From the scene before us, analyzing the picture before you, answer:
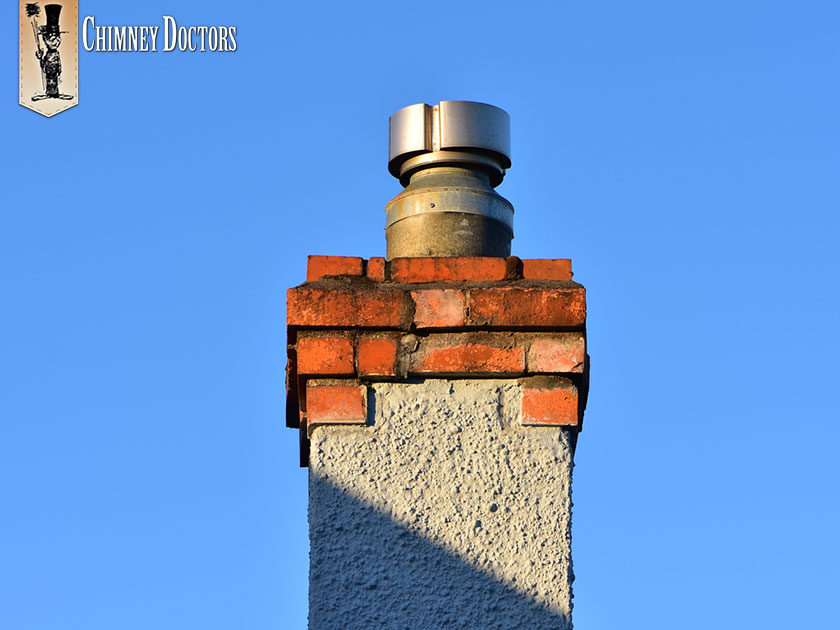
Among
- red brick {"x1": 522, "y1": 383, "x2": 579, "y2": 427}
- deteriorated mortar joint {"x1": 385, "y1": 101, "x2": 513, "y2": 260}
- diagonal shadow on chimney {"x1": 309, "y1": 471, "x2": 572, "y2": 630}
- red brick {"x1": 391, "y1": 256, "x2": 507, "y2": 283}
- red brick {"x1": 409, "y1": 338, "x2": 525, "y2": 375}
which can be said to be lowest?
diagonal shadow on chimney {"x1": 309, "y1": 471, "x2": 572, "y2": 630}

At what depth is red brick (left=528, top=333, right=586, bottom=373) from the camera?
278 cm

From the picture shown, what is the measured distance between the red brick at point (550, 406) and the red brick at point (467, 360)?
0.06m

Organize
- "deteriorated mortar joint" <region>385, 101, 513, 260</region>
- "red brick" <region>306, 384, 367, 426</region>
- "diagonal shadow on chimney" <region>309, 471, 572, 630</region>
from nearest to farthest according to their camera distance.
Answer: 1. "diagonal shadow on chimney" <region>309, 471, 572, 630</region>
2. "red brick" <region>306, 384, 367, 426</region>
3. "deteriorated mortar joint" <region>385, 101, 513, 260</region>

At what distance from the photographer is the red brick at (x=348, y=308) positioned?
279 centimetres

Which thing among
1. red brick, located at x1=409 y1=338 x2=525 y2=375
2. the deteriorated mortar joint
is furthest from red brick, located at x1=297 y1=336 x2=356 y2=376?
the deteriorated mortar joint

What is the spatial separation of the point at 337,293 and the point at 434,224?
1.51 feet

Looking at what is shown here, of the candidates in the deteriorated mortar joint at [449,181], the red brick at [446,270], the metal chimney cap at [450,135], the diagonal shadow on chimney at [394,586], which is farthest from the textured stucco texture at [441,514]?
Result: the metal chimney cap at [450,135]

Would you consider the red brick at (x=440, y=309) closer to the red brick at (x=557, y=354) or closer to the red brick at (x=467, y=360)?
the red brick at (x=467, y=360)

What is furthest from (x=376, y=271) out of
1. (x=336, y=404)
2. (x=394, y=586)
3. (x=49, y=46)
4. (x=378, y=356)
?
(x=49, y=46)

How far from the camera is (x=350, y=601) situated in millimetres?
2627

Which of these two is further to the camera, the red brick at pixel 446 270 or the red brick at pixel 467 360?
the red brick at pixel 446 270

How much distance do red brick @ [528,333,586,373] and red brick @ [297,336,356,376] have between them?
38 cm

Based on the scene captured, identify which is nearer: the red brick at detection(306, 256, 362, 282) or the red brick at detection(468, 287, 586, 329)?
the red brick at detection(468, 287, 586, 329)

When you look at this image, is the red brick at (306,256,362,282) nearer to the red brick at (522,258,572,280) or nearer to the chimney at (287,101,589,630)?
the chimney at (287,101,589,630)
